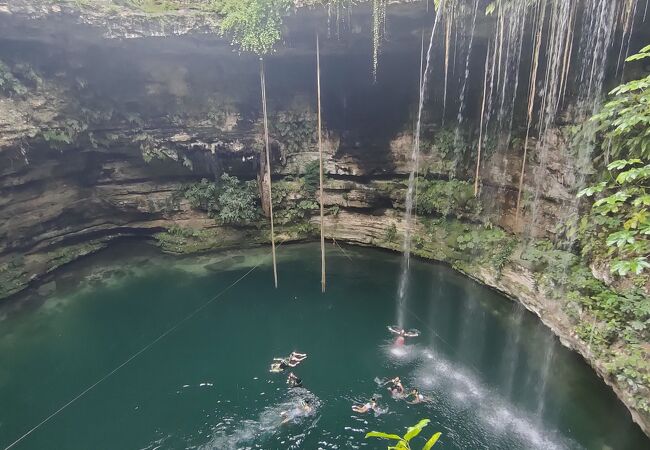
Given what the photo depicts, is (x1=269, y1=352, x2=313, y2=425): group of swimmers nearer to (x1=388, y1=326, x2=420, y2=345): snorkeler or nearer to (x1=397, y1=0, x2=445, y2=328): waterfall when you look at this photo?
(x1=388, y1=326, x2=420, y2=345): snorkeler

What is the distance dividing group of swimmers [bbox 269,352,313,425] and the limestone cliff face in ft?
22.0

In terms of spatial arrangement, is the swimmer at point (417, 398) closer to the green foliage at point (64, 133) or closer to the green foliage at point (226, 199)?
the green foliage at point (226, 199)

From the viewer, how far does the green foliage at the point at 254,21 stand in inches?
506

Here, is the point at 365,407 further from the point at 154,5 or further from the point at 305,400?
the point at 154,5

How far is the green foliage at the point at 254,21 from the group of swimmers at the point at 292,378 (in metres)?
9.39

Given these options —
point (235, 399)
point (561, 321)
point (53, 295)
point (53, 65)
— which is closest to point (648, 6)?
point (561, 321)

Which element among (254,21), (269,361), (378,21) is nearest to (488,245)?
(378,21)

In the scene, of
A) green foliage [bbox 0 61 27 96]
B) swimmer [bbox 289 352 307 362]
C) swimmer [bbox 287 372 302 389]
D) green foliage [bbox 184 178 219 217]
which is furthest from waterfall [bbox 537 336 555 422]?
green foliage [bbox 0 61 27 96]

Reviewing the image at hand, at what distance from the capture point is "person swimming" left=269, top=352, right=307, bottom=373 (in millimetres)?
10891

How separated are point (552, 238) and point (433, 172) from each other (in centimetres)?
510

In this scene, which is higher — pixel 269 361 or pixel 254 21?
pixel 254 21

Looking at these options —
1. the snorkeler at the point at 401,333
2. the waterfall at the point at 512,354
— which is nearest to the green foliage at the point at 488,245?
the waterfall at the point at 512,354

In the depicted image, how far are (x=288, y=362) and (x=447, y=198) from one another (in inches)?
333

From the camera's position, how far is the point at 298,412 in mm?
9562
